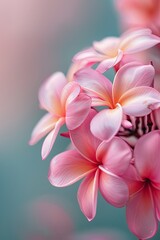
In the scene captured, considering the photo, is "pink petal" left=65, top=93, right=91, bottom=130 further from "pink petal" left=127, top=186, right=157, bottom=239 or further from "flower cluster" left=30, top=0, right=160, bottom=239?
"pink petal" left=127, top=186, right=157, bottom=239

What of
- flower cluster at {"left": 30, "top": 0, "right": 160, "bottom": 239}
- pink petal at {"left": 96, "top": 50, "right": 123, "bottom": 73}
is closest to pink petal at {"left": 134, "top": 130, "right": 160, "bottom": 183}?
flower cluster at {"left": 30, "top": 0, "right": 160, "bottom": 239}

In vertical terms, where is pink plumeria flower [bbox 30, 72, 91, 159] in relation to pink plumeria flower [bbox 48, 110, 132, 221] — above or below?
above

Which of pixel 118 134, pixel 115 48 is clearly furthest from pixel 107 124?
pixel 115 48

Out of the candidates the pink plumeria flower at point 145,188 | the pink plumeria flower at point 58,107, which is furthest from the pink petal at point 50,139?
the pink plumeria flower at point 145,188

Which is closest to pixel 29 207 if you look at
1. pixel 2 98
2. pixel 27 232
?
pixel 27 232

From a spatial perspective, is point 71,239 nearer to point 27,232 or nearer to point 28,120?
point 27,232

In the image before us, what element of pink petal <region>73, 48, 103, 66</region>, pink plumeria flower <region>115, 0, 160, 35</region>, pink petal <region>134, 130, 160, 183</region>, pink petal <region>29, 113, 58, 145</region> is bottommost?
pink petal <region>134, 130, 160, 183</region>

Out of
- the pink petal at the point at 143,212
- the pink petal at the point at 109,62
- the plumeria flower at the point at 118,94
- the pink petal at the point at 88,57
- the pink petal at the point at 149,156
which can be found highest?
the pink petal at the point at 88,57

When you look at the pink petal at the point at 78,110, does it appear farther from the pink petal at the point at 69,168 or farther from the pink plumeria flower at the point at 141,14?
the pink plumeria flower at the point at 141,14
